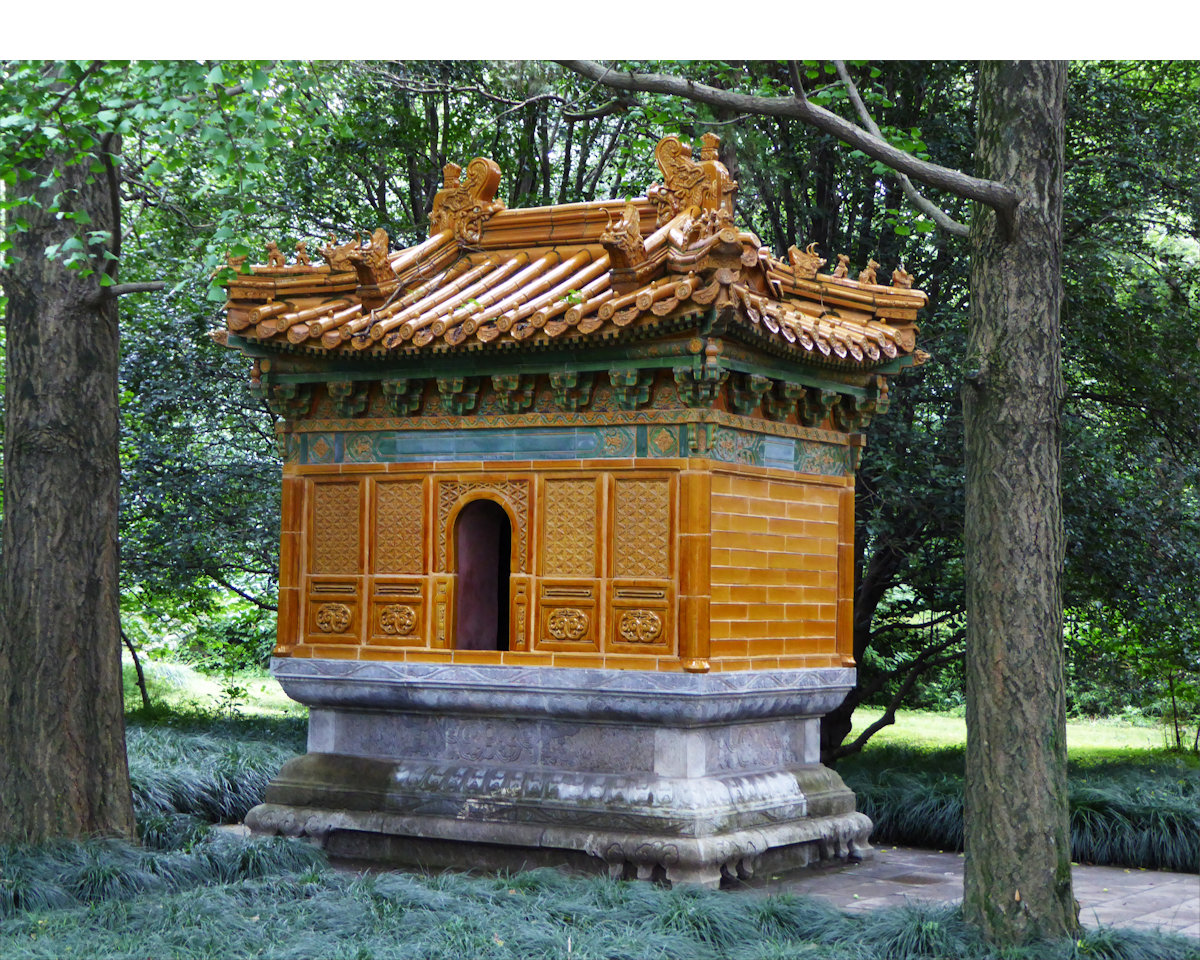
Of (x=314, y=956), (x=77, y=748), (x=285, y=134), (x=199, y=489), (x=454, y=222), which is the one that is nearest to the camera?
(x=314, y=956)

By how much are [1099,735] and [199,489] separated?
12.4m

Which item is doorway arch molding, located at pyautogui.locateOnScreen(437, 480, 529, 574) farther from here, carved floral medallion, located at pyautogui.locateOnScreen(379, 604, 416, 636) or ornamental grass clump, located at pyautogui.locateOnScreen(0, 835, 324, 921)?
ornamental grass clump, located at pyautogui.locateOnScreen(0, 835, 324, 921)

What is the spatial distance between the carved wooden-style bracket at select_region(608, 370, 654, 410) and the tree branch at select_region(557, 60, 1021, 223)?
102 inches

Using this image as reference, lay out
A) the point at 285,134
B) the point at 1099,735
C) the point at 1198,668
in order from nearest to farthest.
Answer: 1. the point at 285,134
2. the point at 1198,668
3. the point at 1099,735

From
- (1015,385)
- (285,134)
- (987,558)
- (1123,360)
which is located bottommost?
(987,558)

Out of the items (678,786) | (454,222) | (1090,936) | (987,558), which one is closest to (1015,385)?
(987,558)

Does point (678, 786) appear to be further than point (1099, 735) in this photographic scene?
No

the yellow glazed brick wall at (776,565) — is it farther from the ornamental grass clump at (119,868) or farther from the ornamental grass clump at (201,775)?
the ornamental grass clump at (201,775)

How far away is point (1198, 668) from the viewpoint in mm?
13750

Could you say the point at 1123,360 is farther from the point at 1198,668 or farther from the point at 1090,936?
the point at 1090,936

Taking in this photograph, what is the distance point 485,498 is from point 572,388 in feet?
3.40

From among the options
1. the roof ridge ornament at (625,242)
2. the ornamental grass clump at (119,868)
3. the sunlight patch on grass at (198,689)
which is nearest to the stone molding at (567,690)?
the ornamental grass clump at (119,868)

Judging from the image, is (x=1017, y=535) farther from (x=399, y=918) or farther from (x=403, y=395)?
(x=403, y=395)

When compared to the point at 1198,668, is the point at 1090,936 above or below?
below
